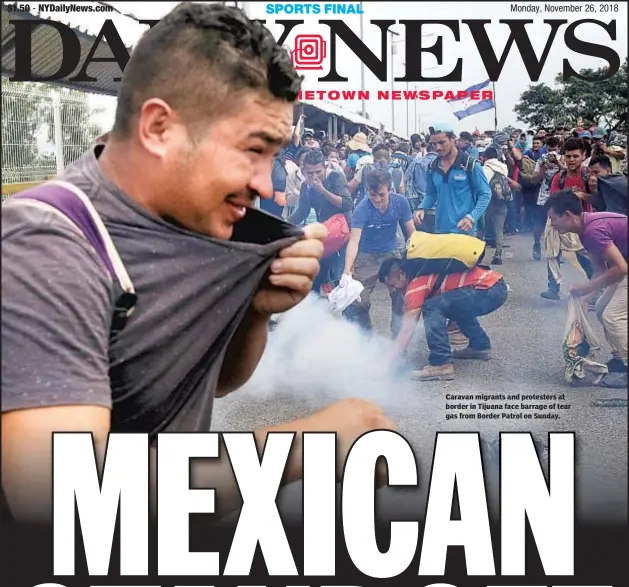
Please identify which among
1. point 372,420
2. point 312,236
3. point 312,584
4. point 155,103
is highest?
point 155,103

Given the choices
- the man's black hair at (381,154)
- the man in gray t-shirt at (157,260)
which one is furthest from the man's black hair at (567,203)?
the man in gray t-shirt at (157,260)

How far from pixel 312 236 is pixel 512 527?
78cm

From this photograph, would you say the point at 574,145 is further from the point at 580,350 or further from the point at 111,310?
the point at 111,310

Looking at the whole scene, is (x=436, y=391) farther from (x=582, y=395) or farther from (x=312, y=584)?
(x=312, y=584)

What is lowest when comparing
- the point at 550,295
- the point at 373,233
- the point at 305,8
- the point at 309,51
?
the point at 550,295

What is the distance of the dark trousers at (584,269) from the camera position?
400 centimetres

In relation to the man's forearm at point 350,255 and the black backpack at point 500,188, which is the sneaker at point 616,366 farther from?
the man's forearm at point 350,255

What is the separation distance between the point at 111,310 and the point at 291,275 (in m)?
0.31

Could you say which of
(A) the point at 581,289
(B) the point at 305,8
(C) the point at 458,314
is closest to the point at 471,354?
(C) the point at 458,314

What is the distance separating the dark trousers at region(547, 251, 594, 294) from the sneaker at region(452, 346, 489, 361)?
17.4 inches

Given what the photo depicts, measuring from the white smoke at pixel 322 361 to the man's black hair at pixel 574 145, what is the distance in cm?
126

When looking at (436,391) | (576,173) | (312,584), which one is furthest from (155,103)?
(576,173)

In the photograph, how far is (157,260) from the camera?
1.04 meters

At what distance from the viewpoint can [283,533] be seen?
57.5 inches
